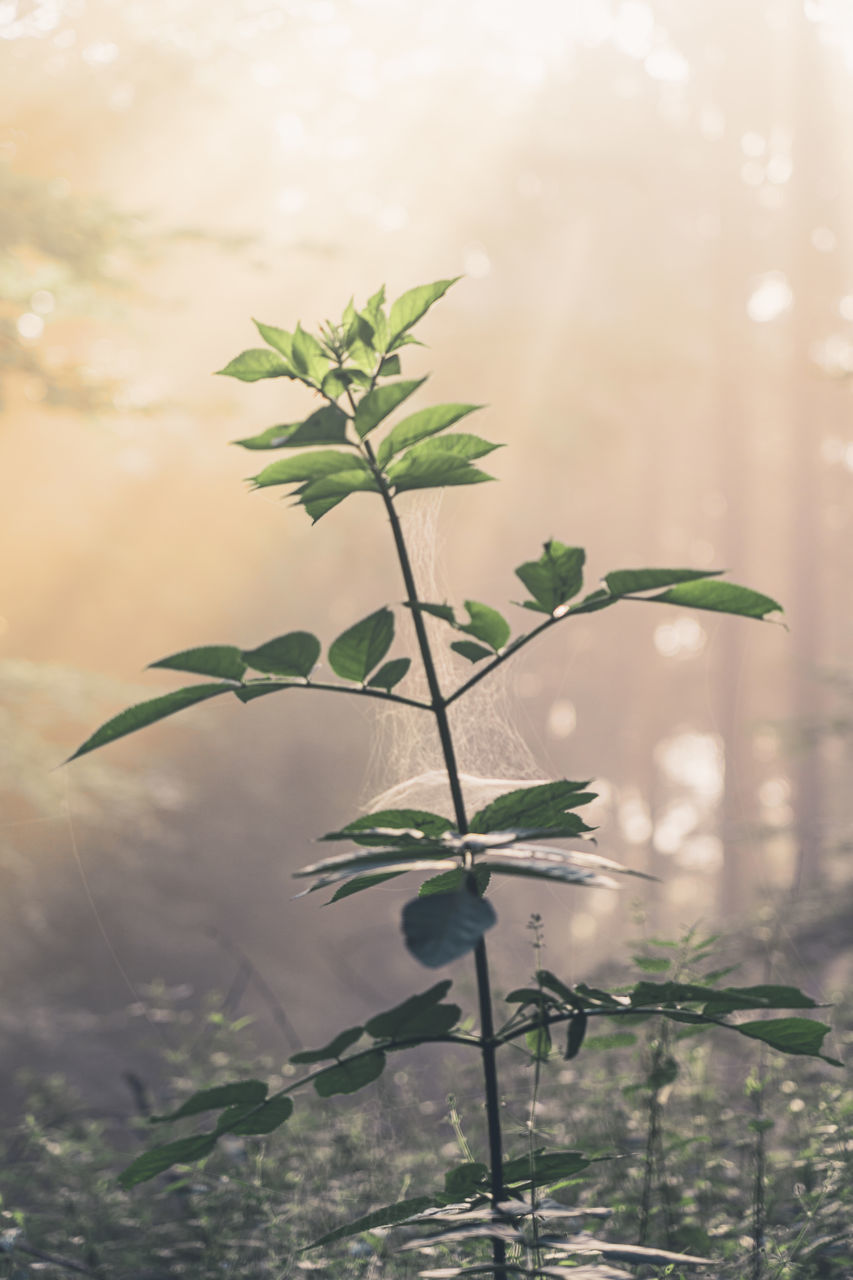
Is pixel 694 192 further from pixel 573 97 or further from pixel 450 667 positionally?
pixel 450 667

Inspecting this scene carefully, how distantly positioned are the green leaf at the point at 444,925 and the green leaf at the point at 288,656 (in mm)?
359

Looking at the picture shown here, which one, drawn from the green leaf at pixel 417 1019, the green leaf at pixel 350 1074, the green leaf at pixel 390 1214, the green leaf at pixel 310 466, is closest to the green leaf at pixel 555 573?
the green leaf at pixel 310 466

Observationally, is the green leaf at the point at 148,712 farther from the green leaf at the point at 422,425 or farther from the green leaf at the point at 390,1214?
the green leaf at the point at 390,1214

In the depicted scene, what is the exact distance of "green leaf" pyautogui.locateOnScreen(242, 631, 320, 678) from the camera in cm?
98

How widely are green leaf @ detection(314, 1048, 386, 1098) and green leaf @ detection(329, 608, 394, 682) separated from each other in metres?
0.46

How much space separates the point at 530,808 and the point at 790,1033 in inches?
16.0

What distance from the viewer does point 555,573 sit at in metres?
0.99

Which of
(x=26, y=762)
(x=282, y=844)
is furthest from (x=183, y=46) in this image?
(x=282, y=844)

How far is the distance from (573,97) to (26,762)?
48.4ft

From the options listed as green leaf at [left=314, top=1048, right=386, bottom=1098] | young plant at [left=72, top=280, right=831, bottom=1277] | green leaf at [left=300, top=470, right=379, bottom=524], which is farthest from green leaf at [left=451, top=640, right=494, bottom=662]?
green leaf at [left=314, top=1048, right=386, bottom=1098]

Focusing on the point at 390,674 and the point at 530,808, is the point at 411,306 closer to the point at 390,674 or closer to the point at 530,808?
the point at 390,674

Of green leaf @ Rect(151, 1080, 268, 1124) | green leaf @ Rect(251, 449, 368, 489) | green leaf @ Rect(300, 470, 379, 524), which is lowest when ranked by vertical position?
green leaf @ Rect(151, 1080, 268, 1124)

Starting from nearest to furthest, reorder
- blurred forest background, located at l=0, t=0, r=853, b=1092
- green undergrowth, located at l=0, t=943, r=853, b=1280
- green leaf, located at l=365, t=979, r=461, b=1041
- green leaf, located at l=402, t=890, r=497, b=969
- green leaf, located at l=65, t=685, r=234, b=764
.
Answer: green leaf, located at l=402, t=890, r=497, b=969
green leaf, located at l=65, t=685, r=234, b=764
green leaf, located at l=365, t=979, r=461, b=1041
green undergrowth, located at l=0, t=943, r=853, b=1280
blurred forest background, located at l=0, t=0, r=853, b=1092

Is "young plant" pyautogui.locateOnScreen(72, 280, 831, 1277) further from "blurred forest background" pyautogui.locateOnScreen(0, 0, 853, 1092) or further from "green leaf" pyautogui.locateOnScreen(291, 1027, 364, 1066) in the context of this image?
"blurred forest background" pyautogui.locateOnScreen(0, 0, 853, 1092)
